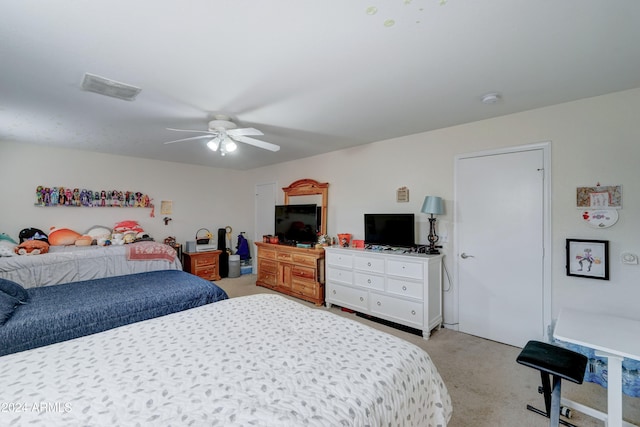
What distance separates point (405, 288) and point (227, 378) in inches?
95.8

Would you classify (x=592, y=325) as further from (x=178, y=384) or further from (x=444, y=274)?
(x=178, y=384)

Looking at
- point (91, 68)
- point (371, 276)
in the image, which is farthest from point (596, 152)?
point (91, 68)

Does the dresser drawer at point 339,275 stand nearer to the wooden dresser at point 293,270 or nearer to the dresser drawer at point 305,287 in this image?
the wooden dresser at point 293,270

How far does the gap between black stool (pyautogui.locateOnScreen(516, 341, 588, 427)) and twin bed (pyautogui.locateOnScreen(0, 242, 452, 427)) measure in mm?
661

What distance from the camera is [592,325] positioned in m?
1.65

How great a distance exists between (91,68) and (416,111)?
2.68 metres

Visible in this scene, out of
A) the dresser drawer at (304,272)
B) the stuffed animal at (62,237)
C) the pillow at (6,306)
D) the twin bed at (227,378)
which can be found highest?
the stuffed animal at (62,237)

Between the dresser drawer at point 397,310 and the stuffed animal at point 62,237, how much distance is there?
4.44 meters

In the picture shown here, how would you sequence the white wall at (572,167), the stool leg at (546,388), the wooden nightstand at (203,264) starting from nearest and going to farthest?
the stool leg at (546,388)
the white wall at (572,167)
the wooden nightstand at (203,264)

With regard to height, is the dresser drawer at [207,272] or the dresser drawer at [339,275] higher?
the dresser drawer at [339,275]

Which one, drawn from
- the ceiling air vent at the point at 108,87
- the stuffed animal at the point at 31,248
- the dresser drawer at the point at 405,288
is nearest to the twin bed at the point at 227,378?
the dresser drawer at the point at 405,288

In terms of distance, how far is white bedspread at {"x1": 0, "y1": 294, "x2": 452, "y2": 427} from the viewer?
91 centimetres

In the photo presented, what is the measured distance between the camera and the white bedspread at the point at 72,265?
309 centimetres

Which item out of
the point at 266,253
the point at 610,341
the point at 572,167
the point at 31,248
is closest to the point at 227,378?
the point at 610,341
